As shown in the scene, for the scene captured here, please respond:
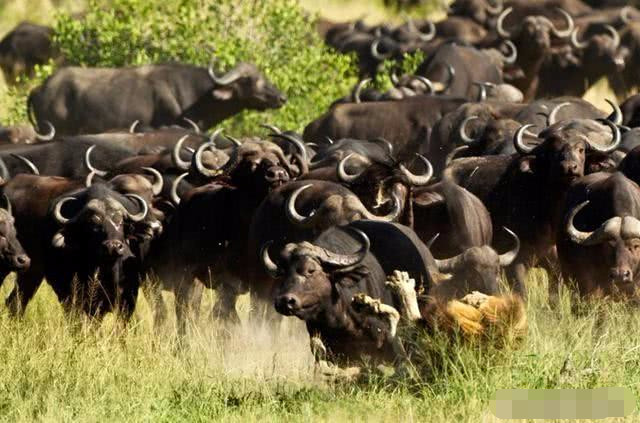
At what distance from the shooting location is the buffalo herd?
11.7m

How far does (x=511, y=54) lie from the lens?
3080cm

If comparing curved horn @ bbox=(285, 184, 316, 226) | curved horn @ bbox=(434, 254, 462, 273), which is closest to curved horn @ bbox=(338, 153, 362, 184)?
curved horn @ bbox=(285, 184, 316, 226)

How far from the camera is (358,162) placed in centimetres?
1584

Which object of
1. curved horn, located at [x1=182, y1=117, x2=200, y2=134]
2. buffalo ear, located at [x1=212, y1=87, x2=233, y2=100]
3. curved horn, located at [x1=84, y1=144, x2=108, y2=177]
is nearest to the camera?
curved horn, located at [x1=84, y1=144, x2=108, y2=177]

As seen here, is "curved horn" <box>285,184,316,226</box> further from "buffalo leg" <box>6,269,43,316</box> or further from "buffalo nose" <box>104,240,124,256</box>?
"buffalo leg" <box>6,269,43,316</box>

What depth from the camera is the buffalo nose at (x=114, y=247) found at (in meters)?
13.8

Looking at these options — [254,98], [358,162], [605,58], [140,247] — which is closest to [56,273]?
[140,247]

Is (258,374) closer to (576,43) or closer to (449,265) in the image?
(449,265)

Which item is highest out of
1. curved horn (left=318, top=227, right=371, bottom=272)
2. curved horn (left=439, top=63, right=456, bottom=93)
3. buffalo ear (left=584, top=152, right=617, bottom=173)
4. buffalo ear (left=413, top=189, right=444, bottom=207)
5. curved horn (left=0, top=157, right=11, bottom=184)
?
curved horn (left=318, top=227, right=371, bottom=272)

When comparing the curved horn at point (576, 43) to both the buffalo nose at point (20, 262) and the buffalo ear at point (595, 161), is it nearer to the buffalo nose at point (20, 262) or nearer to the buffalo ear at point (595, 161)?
the buffalo ear at point (595, 161)

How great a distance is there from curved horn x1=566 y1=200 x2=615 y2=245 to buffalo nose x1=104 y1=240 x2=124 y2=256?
345 cm

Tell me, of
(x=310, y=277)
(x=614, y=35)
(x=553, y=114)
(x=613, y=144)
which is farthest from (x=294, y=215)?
(x=614, y=35)

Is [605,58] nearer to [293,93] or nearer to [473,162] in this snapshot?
[293,93]

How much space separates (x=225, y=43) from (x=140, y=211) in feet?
39.5
